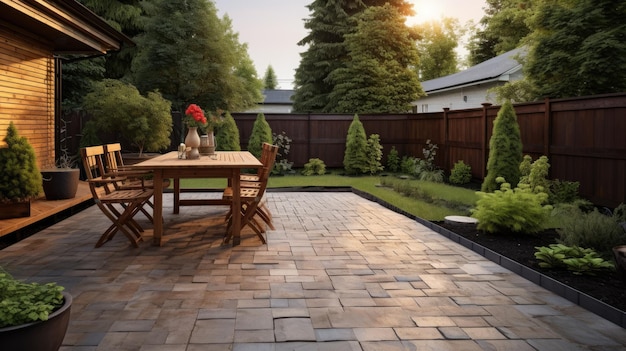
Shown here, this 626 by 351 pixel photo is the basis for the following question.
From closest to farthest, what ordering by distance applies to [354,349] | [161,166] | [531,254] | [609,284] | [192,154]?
[354,349]
[609,284]
[531,254]
[161,166]
[192,154]

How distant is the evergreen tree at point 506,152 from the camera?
9625mm

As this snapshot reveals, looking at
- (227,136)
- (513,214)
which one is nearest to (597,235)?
(513,214)

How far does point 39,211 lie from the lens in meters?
6.21

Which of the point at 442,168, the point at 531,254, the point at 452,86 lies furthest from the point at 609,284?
the point at 452,86

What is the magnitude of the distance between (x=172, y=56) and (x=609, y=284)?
18.4m

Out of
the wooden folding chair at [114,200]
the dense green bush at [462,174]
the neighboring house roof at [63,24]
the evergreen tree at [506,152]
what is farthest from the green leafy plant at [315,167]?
the wooden folding chair at [114,200]

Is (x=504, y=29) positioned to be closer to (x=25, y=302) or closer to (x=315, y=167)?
(x=315, y=167)

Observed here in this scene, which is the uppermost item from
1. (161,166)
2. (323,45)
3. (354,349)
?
(323,45)

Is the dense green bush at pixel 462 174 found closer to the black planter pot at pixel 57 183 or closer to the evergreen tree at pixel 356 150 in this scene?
the evergreen tree at pixel 356 150

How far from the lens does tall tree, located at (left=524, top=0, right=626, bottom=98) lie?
38.0 feet

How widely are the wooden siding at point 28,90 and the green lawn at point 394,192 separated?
4295mm

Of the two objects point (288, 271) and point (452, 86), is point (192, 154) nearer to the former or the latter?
point (288, 271)

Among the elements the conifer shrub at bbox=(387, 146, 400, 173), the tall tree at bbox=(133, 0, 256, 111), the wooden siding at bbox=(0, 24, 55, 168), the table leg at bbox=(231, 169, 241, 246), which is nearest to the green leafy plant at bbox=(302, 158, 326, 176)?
the conifer shrub at bbox=(387, 146, 400, 173)

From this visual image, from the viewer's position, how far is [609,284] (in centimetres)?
415
